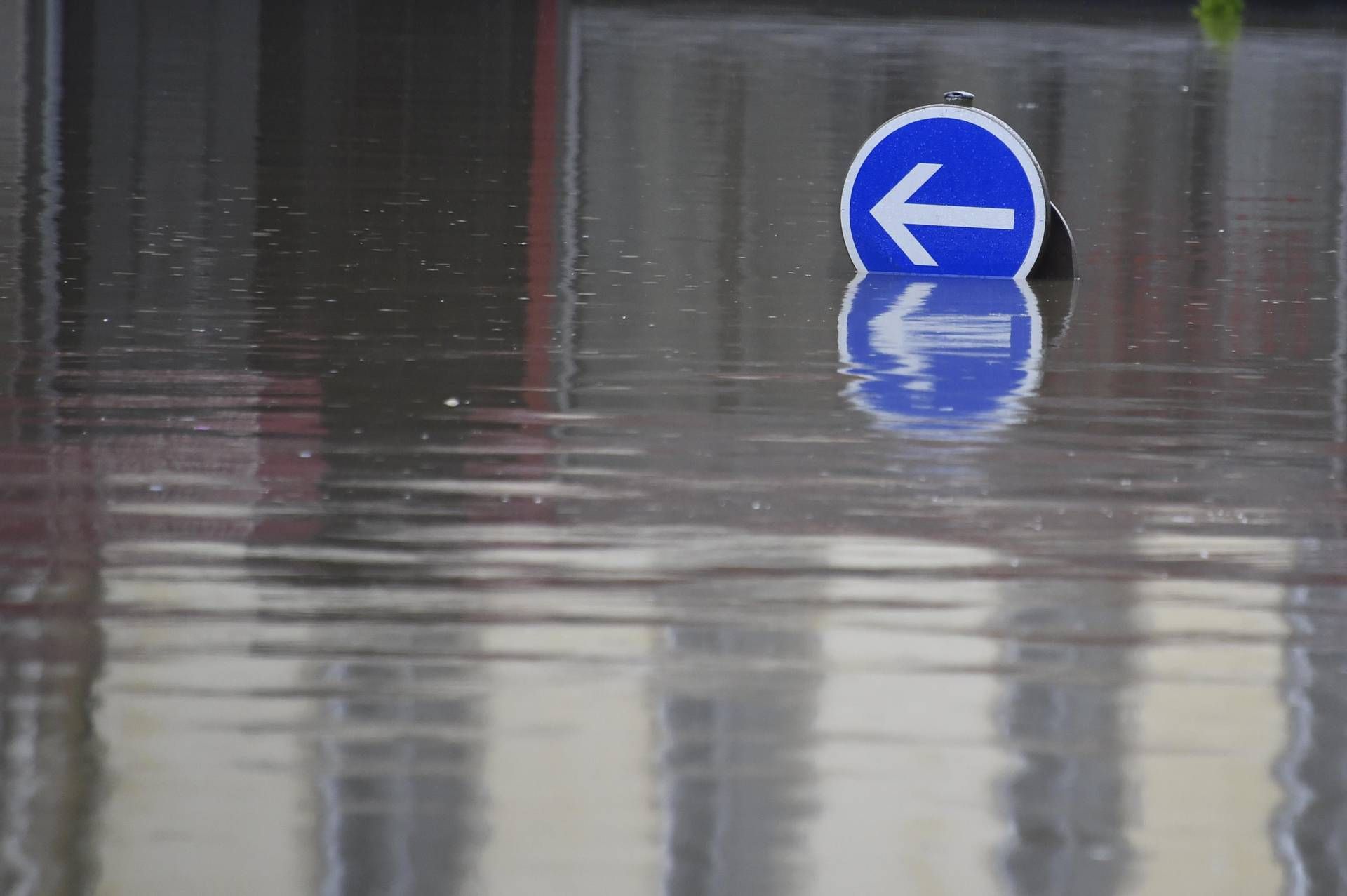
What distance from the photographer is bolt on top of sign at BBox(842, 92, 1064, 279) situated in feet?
28.2

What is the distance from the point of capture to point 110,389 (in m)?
6.29

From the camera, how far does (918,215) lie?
8.98 meters

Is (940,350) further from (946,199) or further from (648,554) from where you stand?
(648,554)

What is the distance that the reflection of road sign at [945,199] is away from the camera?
8609mm

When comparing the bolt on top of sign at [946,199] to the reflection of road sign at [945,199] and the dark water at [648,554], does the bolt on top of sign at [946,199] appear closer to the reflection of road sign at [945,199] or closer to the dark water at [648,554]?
the reflection of road sign at [945,199]

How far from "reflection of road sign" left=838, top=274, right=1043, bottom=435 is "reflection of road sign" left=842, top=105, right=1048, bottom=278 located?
92 mm

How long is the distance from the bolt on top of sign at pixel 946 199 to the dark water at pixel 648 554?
218 mm

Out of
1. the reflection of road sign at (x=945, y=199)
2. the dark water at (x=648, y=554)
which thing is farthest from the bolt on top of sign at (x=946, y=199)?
the dark water at (x=648, y=554)

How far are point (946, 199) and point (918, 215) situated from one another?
0.67ft

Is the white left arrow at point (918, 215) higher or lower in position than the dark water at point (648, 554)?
higher

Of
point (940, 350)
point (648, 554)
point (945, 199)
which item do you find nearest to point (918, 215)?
point (945, 199)

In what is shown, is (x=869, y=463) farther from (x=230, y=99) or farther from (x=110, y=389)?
(x=230, y=99)

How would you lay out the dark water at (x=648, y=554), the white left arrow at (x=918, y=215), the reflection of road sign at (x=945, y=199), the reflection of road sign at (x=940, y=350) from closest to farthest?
the dark water at (x=648, y=554)
the reflection of road sign at (x=940, y=350)
the reflection of road sign at (x=945, y=199)
the white left arrow at (x=918, y=215)

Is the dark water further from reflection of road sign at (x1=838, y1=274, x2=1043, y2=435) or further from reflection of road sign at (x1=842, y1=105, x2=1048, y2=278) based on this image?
reflection of road sign at (x1=842, y1=105, x2=1048, y2=278)
